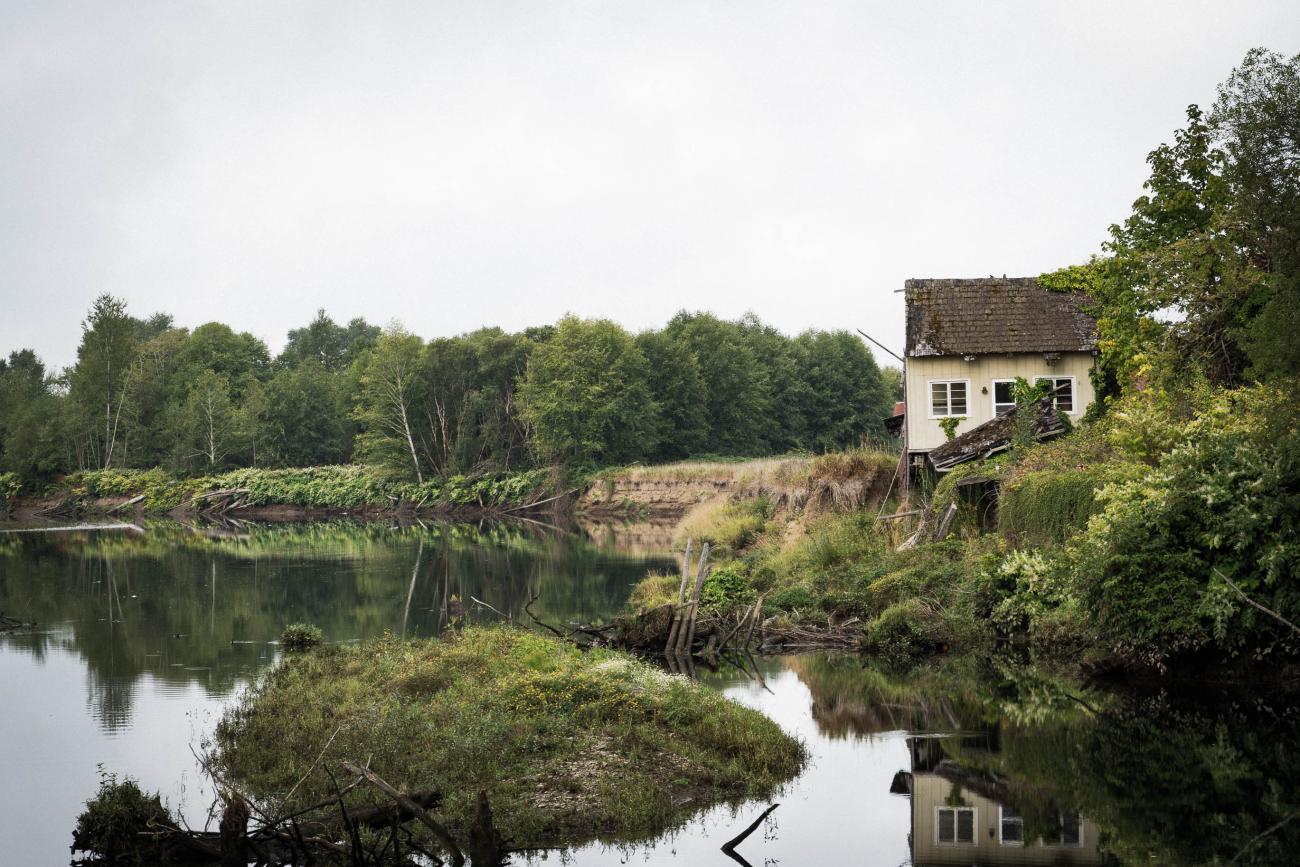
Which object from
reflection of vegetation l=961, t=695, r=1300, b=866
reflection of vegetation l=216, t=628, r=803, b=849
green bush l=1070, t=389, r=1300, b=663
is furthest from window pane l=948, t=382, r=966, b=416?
reflection of vegetation l=216, t=628, r=803, b=849

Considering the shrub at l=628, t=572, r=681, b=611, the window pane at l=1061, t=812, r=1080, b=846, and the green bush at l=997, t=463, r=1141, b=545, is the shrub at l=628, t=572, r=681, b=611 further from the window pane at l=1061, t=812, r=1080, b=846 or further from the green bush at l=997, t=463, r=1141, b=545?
Answer: the window pane at l=1061, t=812, r=1080, b=846

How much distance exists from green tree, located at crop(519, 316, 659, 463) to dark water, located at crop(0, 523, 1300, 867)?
163 feet

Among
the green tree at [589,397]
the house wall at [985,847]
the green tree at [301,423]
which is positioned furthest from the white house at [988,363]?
the green tree at [301,423]

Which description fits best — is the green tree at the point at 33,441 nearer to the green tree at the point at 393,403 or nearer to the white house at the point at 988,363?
the green tree at the point at 393,403

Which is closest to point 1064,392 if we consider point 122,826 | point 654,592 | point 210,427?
point 654,592

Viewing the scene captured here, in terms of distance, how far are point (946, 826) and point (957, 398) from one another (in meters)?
26.2

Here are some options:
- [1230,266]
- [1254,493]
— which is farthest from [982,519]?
[1254,493]

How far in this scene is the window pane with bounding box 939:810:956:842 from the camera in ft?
41.0

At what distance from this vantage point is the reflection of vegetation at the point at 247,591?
25.6 m

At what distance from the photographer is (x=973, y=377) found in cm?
3744

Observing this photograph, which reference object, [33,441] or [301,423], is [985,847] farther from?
[301,423]

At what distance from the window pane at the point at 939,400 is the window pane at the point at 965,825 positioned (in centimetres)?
2558

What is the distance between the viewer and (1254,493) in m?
17.8

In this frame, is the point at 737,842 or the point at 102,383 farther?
the point at 102,383
